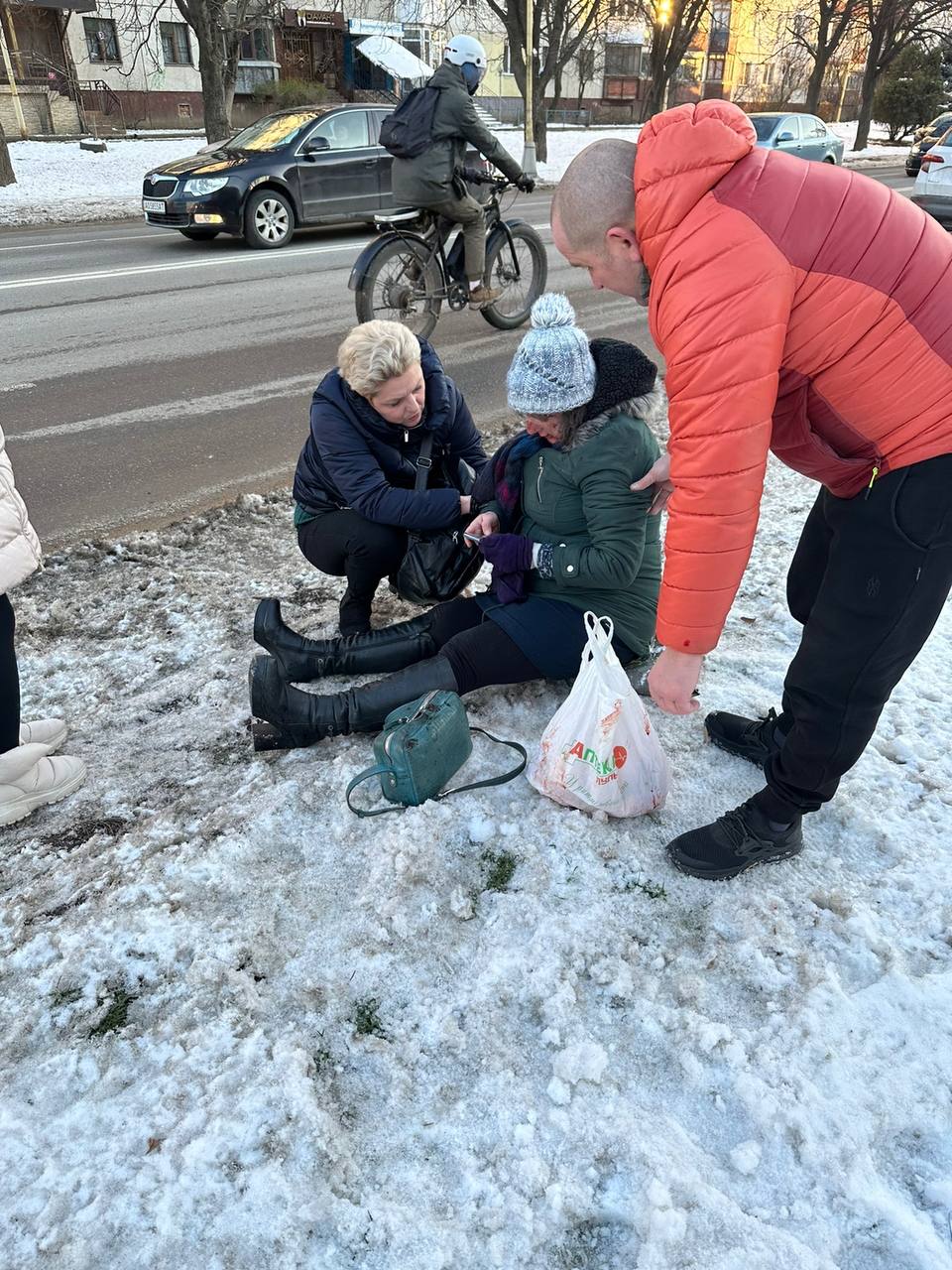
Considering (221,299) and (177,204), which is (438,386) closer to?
(221,299)

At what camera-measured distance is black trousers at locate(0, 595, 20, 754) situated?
2.61 metres

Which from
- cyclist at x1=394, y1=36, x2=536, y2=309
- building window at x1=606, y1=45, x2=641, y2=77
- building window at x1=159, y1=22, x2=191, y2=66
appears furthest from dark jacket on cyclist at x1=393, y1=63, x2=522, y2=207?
building window at x1=606, y1=45, x2=641, y2=77

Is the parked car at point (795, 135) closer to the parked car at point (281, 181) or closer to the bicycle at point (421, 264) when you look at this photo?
the parked car at point (281, 181)

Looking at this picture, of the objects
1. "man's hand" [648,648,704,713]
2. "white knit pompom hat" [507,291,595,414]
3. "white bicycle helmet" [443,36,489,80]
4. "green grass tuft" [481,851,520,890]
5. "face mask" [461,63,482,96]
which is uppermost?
"white bicycle helmet" [443,36,489,80]

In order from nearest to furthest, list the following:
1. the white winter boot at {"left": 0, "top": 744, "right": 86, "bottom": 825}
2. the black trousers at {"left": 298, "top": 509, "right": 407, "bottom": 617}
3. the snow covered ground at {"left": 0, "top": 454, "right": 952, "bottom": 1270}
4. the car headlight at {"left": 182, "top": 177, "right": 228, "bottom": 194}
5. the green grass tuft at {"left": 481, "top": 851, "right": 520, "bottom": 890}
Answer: the snow covered ground at {"left": 0, "top": 454, "right": 952, "bottom": 1270}
the green grass tuft at {"left": 481, "top": 851, "right": 520, "bottom": 890}
the white winter boot at {"left": 0, "top": 744, "right": 86, "bottom": 825}
the black trousers at {"left": 298, "top": 509, "right": 407, "bottom": 617}
the car headlight at {"left": 182, "top": 177, "right": 228, "bottom": 194}

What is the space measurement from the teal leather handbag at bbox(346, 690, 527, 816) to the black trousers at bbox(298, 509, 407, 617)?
3.04 feet

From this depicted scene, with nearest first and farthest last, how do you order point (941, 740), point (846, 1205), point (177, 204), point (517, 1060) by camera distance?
point (846, 1205)
point (517, 1060)
point (941, 740)
point (177, 204)

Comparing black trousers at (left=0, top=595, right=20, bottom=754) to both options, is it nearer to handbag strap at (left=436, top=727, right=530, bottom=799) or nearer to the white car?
→ handbag strap at (left=436, top=727, right=530, bottom=799)

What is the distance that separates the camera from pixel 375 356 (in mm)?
3166

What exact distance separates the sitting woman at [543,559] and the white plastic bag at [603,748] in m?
0.42

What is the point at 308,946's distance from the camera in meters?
2.19

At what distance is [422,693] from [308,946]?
97 centimetres

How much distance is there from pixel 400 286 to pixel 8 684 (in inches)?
234

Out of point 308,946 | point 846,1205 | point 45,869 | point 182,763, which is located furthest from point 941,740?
point 45,869
